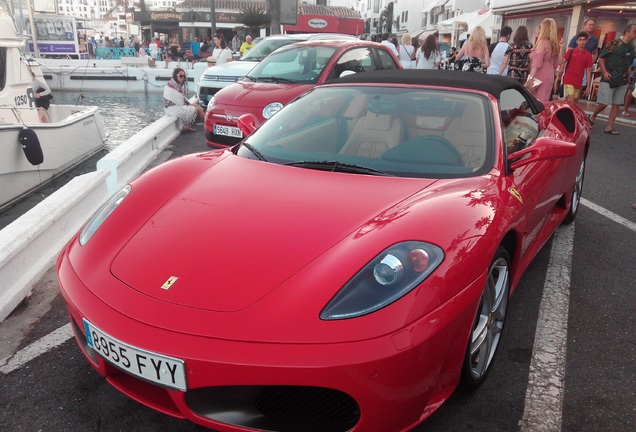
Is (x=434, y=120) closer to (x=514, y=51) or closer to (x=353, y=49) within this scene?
(x=353, y=49)

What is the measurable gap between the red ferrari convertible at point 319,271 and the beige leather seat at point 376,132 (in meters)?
0.01

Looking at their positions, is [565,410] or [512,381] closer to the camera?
[565,410]

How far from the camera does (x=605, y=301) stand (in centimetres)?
329

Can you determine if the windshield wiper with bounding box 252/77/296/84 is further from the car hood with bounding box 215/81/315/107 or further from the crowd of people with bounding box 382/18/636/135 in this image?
the crowd of people with bounding box 382/18/636/135

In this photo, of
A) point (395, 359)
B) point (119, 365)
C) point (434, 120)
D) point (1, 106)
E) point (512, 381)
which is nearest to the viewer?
point (395, 359)

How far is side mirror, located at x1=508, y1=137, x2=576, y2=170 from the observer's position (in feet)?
8.75

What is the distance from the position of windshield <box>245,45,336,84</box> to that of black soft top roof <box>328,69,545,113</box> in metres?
3.98

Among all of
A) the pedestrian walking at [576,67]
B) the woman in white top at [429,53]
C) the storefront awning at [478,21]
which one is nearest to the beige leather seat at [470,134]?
the pedestrian walking at [576,67]

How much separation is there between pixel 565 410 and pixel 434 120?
1540mm

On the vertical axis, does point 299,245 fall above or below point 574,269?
above

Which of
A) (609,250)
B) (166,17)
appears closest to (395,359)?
(609,250)

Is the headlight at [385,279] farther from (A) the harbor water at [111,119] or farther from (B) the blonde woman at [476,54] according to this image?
(B) the blonde woman at [476,54]

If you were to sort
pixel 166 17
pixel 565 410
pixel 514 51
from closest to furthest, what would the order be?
pixel 565 410 → pixel 514 51 → pixel 166 17

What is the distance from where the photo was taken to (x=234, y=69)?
10422 mm
